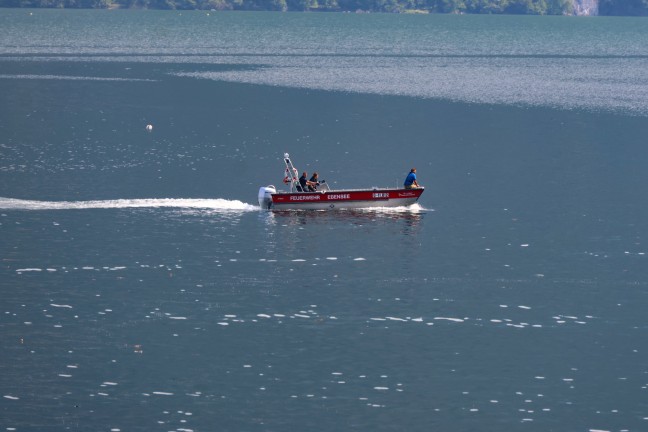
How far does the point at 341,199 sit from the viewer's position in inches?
3644

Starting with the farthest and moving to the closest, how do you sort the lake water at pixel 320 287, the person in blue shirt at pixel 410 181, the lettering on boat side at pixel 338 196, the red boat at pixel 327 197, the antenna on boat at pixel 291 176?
the person in blue shirt at pixel 410 181 → the antenna on boat at pixel 291 176 → the lettering on boat side at pixel 338 196 → the red boat at pixel 327 197 → the lake water at pixel 320 287

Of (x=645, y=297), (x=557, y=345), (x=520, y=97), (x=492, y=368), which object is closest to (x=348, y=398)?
(x=492, y=368)

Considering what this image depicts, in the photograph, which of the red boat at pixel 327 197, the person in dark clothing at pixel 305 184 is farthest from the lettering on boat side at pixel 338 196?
the person in dark clothing at pixel 305 184

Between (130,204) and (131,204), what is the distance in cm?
8

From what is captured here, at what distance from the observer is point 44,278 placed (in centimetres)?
7144

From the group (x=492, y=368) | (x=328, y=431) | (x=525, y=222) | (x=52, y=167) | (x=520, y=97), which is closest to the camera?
(x=328, y=431)

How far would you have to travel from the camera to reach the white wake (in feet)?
301

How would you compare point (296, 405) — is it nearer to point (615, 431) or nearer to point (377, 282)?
point (615, 431)

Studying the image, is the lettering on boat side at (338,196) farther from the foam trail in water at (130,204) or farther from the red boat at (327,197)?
the foam trail in water at (130,204)

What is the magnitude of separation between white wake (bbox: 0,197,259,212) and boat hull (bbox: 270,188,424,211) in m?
2.71

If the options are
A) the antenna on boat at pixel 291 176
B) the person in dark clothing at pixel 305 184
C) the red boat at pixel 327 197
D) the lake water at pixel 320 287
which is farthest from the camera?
the antenna on boat at pixel 291 176

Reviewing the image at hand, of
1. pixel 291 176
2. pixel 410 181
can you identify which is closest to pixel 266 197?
pixel 291 176

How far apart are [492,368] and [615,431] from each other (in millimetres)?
8762

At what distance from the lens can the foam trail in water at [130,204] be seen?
9175cm
